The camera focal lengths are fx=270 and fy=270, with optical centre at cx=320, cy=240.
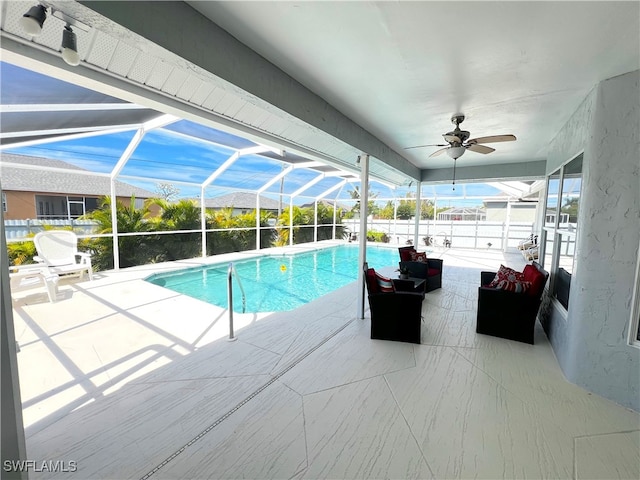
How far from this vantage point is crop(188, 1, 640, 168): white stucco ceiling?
5.51 ft

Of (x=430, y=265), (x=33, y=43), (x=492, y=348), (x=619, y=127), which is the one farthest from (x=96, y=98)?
(x=430, y=265)

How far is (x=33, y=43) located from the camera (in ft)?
5.18

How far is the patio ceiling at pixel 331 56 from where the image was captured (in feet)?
5.29

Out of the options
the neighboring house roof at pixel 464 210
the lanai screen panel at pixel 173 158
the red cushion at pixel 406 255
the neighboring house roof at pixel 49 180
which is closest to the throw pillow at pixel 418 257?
the red cushion at pixel 406 255

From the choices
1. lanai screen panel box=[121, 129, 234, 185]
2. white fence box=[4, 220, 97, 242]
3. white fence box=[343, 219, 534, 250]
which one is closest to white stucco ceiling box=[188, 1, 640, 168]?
Answer: lanai screen panel box=[121, 129, 234, 185]

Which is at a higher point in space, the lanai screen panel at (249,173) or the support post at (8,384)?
the lanai screen panel at (249,173)

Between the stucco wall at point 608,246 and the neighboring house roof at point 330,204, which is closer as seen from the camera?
the stucco wall at point 608,246

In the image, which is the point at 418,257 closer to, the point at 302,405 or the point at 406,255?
the point at 406,255

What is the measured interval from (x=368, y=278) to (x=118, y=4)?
3.13m

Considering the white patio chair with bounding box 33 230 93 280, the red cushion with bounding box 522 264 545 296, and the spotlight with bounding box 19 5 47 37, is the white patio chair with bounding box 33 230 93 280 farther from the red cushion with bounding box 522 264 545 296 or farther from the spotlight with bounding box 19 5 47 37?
the red cushion with bounding box 522 264 545 296

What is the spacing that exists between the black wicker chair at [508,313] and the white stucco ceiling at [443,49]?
212 centimetres

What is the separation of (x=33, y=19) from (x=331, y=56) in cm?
176

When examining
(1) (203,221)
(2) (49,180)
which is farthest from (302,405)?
(2) (49,180)

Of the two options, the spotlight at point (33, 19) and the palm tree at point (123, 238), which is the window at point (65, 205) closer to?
the palm tree at point (123, 238)
